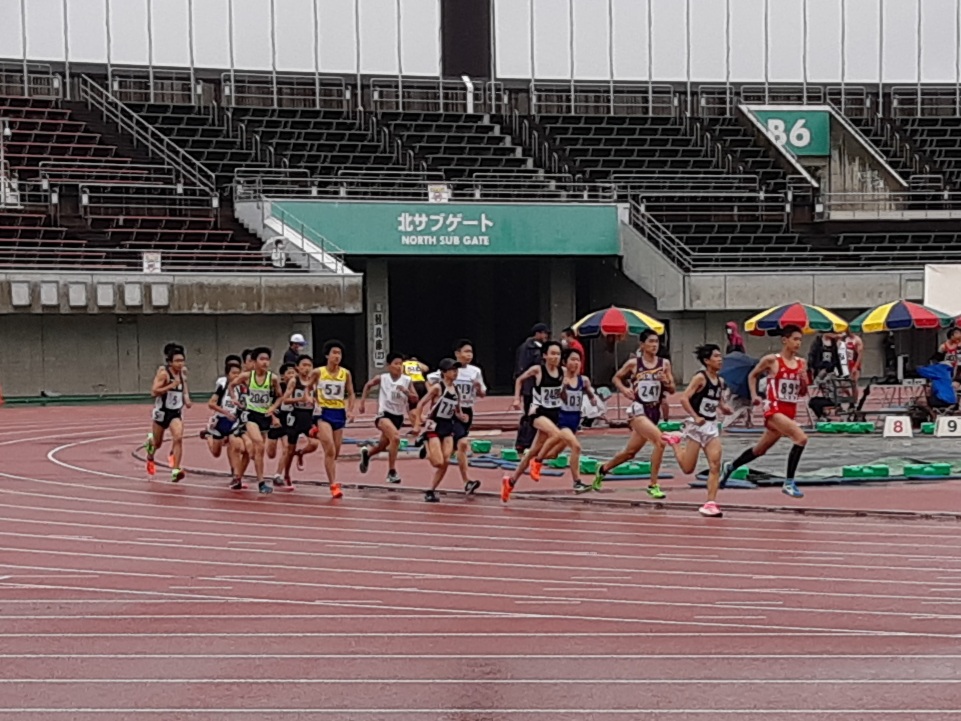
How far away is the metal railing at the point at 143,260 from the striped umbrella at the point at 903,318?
13940 mm

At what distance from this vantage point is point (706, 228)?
143 ft

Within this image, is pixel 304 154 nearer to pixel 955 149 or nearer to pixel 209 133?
pixel 209 133

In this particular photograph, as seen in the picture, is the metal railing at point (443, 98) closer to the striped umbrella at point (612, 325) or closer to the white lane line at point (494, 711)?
the striped umbrella at point (612, 325)

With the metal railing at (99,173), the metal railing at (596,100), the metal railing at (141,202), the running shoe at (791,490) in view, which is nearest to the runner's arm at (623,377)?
the running shoe at (791,490)

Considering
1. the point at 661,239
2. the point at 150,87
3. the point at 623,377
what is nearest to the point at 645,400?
the point at 623,377

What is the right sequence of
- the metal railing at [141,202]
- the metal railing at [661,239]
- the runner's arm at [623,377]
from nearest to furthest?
1. the runner's arm at [623,377]
2. the metal railing at [141,202]
3. the metal railing at [661,239]

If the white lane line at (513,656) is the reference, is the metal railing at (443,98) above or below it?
above

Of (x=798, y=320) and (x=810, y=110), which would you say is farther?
Answer: (x=810, y=110)

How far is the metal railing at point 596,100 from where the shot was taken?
49.4 meters

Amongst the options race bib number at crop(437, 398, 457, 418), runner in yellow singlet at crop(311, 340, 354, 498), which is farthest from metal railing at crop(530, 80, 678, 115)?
race bib number at crop(437, 398, 457, 418)

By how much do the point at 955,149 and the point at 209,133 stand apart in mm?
21519

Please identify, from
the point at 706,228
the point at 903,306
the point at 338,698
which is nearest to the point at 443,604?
the point at 338,698

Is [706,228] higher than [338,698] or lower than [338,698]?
higher

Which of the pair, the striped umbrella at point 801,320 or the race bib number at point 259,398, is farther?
the striped umbrella at point 801,320
